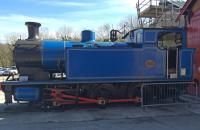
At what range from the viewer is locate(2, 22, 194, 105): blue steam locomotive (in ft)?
37.7

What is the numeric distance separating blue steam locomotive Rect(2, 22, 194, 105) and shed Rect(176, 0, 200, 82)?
122cm

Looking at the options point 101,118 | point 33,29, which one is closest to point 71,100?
point 101,118

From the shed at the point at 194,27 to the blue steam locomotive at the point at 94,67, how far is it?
1216 mm

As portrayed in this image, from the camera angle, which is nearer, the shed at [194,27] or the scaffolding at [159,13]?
the shed at [194,27]

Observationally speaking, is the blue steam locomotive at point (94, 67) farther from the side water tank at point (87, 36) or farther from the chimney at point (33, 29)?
the side water tank at point (87, 36)

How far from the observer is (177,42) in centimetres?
1248

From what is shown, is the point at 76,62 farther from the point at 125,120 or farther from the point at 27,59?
the point at 125,120

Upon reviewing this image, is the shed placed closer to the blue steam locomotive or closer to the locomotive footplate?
the blue steam locomotive

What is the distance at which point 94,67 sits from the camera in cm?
1166

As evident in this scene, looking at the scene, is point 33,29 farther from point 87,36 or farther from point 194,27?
point 194,27

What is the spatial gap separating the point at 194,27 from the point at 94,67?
451cm

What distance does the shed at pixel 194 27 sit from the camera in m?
13.1

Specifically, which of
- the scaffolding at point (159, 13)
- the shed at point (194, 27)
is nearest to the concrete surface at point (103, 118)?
the shed at point (194, 27)

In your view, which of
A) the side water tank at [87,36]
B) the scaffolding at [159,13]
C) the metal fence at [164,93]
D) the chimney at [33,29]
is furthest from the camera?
the scaffolding at [159,13]
